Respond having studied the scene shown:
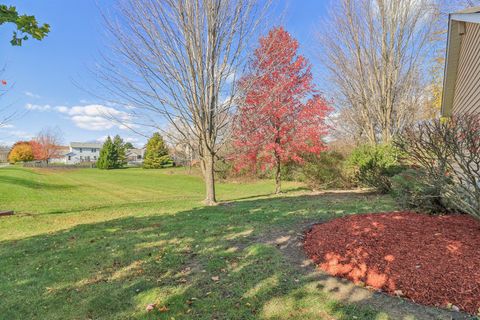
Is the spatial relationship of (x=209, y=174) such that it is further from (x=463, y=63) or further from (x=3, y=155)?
(x=3, y=155)

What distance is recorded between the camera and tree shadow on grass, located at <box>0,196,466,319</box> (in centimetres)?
261

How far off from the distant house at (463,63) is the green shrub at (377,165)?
95.0 inches

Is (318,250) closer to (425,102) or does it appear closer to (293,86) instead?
(293,86)

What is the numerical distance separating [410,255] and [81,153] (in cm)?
8996

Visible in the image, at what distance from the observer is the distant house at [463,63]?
265 inches

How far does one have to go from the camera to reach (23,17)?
2.44 m

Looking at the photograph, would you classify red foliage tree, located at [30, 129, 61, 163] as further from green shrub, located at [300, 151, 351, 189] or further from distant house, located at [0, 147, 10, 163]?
green shrub, located at [300, 151, 351, 189]

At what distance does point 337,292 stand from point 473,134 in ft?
8.85

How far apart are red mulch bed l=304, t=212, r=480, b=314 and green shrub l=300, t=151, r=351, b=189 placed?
9.42 m

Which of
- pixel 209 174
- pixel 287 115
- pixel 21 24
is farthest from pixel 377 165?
pixel 21 24

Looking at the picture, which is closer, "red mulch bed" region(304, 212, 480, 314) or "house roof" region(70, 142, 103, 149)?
"red mulch bed" region(304, 212, 480, 314)

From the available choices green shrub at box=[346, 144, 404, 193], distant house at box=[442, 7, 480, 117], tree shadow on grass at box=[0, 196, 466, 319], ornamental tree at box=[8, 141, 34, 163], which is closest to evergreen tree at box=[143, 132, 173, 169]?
ornamental tree at box=[8, 141, 34, 163]

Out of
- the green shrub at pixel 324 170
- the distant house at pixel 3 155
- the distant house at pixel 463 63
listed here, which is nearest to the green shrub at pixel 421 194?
the distant house at pixel 463 63

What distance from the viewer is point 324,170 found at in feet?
47.8
